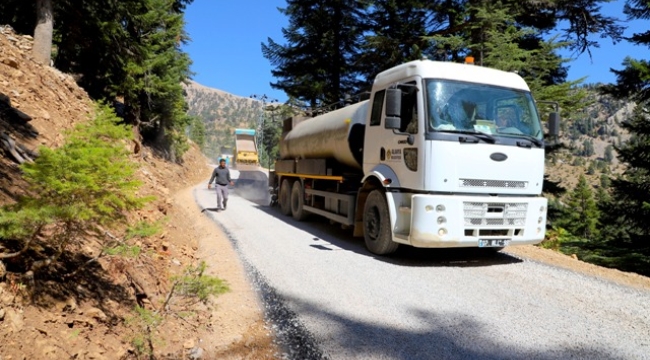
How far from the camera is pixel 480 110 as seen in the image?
6422 millimetres

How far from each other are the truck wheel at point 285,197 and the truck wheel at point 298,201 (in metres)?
0.46

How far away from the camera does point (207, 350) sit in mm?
3660

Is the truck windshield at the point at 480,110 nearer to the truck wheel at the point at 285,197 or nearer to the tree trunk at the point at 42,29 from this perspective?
the truck wheel at the point at 285,197

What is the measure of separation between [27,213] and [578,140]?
234 metres

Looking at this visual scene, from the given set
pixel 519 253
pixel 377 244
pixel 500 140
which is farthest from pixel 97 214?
pixel 519 253

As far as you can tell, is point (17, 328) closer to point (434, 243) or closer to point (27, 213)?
point (27, 213)

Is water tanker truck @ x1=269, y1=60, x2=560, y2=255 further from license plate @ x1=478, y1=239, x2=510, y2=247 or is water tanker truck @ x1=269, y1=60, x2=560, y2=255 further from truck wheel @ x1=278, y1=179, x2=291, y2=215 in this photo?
truck wheel @ x1=278, y1=179, x2=291, y2=215

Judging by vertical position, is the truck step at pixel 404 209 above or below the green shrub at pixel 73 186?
below

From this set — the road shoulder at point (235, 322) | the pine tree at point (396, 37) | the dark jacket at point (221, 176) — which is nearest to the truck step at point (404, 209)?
the road shoulder at point (235, 322)

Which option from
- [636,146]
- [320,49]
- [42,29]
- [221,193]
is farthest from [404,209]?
[320,49]

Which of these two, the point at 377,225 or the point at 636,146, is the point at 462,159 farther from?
the point at 636,146

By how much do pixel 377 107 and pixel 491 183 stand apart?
2.56 metres

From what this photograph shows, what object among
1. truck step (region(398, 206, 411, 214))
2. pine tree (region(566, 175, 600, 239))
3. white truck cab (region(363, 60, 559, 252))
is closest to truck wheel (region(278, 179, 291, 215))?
white truck cab (region(363, 60, 559, 252))

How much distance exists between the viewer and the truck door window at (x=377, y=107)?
7.50 metres
